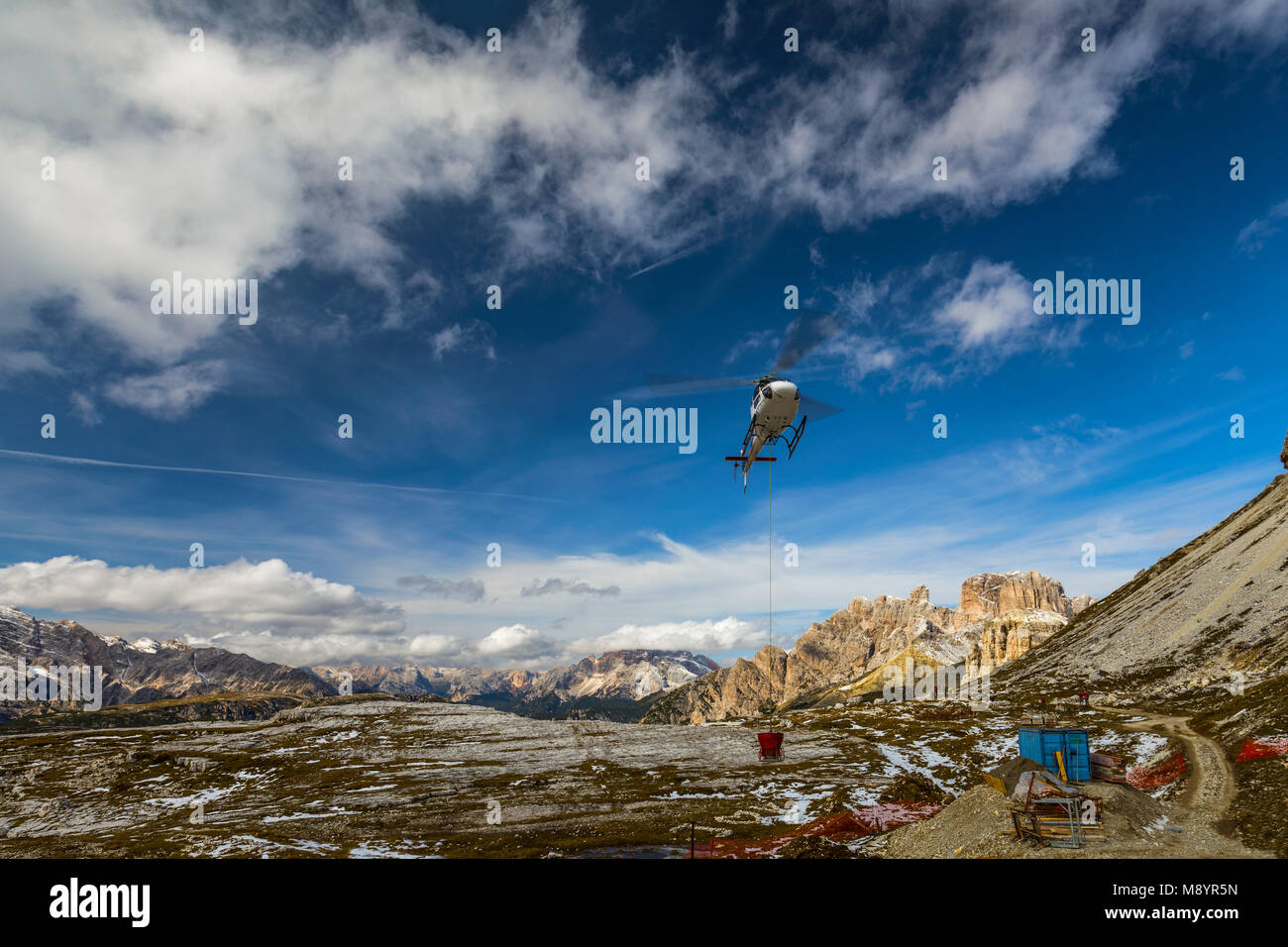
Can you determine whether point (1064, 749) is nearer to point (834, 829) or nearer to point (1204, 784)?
point (1204, 784)

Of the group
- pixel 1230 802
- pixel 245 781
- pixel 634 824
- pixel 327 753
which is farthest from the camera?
pixel 327 753

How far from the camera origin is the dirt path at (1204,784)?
32.9m

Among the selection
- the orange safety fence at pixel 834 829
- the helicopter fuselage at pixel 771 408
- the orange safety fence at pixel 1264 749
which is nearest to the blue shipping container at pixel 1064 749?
the orange safety fence at pixel 834 829

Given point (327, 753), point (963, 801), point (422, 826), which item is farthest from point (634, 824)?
point (327, 753)

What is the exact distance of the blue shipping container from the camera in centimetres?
3712

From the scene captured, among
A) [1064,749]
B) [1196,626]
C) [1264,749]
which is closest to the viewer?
[1064,749]

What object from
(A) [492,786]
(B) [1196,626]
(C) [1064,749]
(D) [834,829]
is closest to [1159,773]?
(C) [1064,749]

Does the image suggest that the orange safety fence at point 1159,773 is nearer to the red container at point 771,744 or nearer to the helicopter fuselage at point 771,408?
the red container at point 771,744

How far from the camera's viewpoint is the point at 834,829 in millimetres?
39406

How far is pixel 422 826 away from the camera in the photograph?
53094 mm

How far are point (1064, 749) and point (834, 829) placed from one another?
15503 millimetres

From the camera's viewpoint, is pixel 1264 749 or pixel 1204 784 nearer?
pixel 1204 784
